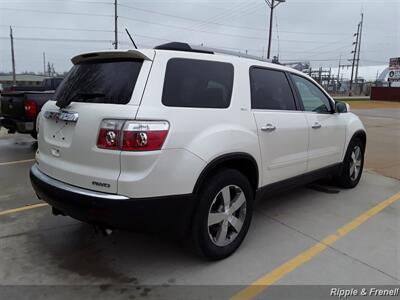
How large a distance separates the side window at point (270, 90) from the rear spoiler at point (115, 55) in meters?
1.21

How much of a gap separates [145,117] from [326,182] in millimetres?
4205

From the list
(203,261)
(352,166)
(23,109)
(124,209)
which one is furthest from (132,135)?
(23,109)

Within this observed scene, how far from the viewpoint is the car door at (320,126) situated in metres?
4.60

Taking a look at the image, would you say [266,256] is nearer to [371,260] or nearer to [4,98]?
[371,260]

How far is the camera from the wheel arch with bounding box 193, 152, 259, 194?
3.10 m

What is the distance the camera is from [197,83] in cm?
327

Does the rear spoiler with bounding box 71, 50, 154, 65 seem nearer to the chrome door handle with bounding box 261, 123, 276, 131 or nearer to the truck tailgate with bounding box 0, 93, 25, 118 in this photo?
the chrome door handle with bounding box 261, 123, 276, 131

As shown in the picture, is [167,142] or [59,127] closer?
[167,142]

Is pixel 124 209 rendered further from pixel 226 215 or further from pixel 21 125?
pixel 21 125

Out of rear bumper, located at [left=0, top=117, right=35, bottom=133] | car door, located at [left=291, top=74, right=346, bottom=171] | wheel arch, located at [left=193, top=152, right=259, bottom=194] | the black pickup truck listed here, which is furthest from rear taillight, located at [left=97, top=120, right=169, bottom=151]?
rear bumper, located at [left=0, top=117, right=35, bottom=133]

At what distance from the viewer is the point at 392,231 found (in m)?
4.23

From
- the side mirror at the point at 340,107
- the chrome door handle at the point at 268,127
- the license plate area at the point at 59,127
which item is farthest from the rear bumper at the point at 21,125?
the side mirror at the point at 340,107

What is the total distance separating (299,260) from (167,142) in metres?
1.74

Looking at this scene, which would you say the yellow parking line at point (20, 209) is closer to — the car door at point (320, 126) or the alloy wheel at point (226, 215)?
the alloy wheel at point (226, 215)
